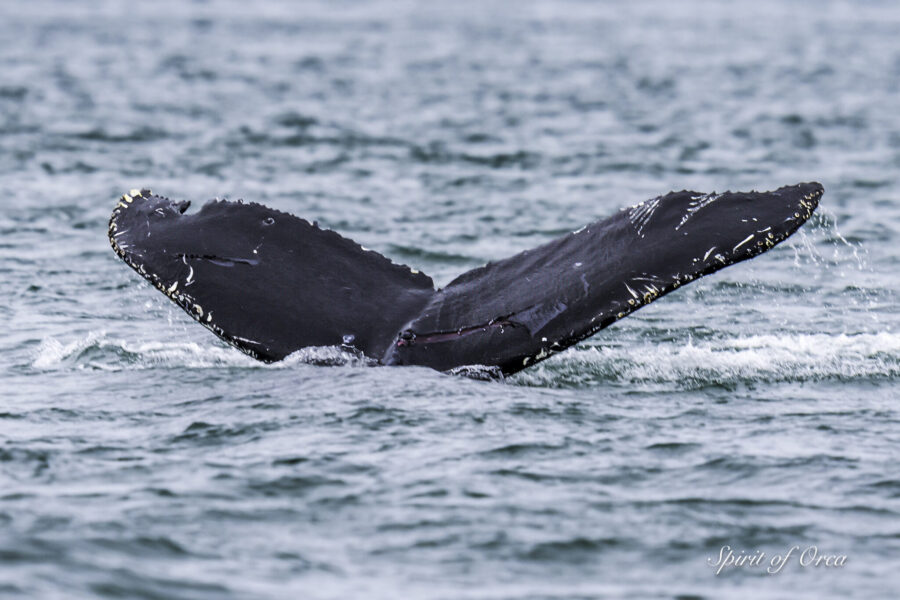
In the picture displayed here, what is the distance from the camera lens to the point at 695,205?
7.99m

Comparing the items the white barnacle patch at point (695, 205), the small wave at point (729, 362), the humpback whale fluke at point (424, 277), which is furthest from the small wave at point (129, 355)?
the white barnacle patch at point (695, 205)

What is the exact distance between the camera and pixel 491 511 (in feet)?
22.3

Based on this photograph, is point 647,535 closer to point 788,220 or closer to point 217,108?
point 788,220

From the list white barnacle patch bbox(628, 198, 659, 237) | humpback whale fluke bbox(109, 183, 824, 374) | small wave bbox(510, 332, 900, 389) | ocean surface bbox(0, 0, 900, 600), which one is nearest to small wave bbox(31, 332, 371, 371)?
ocean surface bbox(0, 0, 900, 600)

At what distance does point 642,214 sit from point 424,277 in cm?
141

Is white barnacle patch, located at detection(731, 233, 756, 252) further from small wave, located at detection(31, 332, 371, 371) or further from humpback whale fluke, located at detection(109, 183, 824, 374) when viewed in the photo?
small wave, located at detection(31, 332, 371, 371)

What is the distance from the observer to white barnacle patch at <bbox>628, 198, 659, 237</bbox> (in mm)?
8102

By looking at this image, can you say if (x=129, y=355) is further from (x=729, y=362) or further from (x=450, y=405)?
(x=729, y=362)

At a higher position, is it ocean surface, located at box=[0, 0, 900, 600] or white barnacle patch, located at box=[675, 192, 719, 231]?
white barnacle patch, located at box=[675, 192, 719, 231]

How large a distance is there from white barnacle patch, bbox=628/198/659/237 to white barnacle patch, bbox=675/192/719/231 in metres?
0.19

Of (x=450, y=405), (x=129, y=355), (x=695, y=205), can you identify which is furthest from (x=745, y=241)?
(x=129, y=355)

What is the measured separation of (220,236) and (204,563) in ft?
9.45

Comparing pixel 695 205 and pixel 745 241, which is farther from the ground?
pixel 695 205

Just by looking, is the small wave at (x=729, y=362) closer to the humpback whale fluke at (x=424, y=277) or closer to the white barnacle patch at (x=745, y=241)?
the humpback whale fluke at (x=424, y=277)
